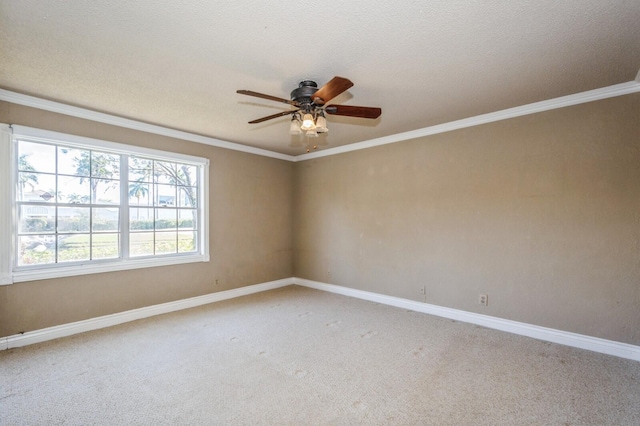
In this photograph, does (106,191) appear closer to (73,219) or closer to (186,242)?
(73,219)

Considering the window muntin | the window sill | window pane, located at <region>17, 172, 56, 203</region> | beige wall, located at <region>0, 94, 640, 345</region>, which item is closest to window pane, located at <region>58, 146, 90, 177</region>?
the window muntin

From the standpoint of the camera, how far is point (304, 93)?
256 cm

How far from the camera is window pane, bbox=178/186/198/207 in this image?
14.9 ft

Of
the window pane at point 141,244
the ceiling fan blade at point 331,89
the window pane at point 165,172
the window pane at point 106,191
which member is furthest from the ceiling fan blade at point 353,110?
the window pane at point 141,244

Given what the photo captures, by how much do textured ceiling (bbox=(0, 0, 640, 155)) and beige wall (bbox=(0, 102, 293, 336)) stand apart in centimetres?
71

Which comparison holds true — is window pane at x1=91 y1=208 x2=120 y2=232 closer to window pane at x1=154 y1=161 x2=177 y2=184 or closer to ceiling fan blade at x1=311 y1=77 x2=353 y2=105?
window pane at x1=154 y1=161 x2=177 y2=184

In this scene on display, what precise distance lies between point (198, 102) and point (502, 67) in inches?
116

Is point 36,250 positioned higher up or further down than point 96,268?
higher up

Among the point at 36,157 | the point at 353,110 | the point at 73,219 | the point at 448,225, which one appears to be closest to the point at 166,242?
the point at 73,219

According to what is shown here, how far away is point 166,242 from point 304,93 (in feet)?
10.3

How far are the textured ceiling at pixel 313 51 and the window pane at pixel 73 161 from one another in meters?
0.57

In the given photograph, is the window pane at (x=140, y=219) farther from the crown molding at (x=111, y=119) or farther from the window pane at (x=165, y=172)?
the crown molding at (x=111, y=119)

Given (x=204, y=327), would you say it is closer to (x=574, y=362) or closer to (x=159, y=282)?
(x=159, y=282)

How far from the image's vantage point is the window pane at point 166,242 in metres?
4.30
